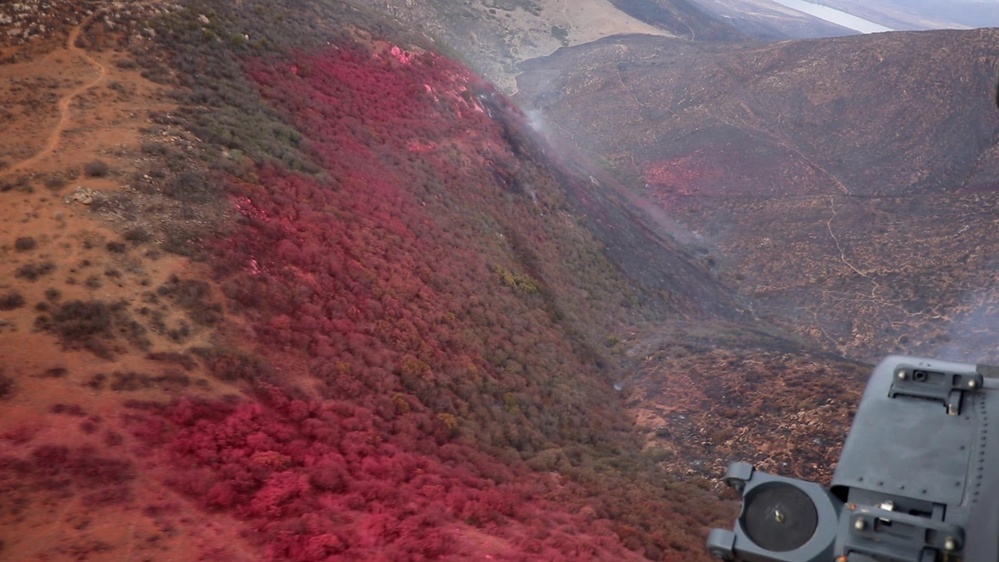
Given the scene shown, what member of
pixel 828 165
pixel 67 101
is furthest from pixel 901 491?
pixel 828 165

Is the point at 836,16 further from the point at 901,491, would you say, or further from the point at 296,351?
the point at 901,491

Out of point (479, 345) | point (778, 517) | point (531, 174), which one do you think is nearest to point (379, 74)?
point (531, 174)

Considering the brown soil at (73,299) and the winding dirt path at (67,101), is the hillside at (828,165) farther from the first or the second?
the winding dirt path at (67,101)

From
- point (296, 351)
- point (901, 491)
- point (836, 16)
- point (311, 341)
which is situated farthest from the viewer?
point (836, 16)

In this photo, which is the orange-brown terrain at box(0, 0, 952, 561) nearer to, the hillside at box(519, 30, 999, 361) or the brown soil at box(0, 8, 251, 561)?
the brown soil at box(0, 8, 251, 561)

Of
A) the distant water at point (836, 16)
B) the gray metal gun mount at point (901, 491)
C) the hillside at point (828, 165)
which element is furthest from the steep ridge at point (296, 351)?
the distant water at point (836, 16)

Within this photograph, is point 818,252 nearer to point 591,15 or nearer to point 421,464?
point 421,464
